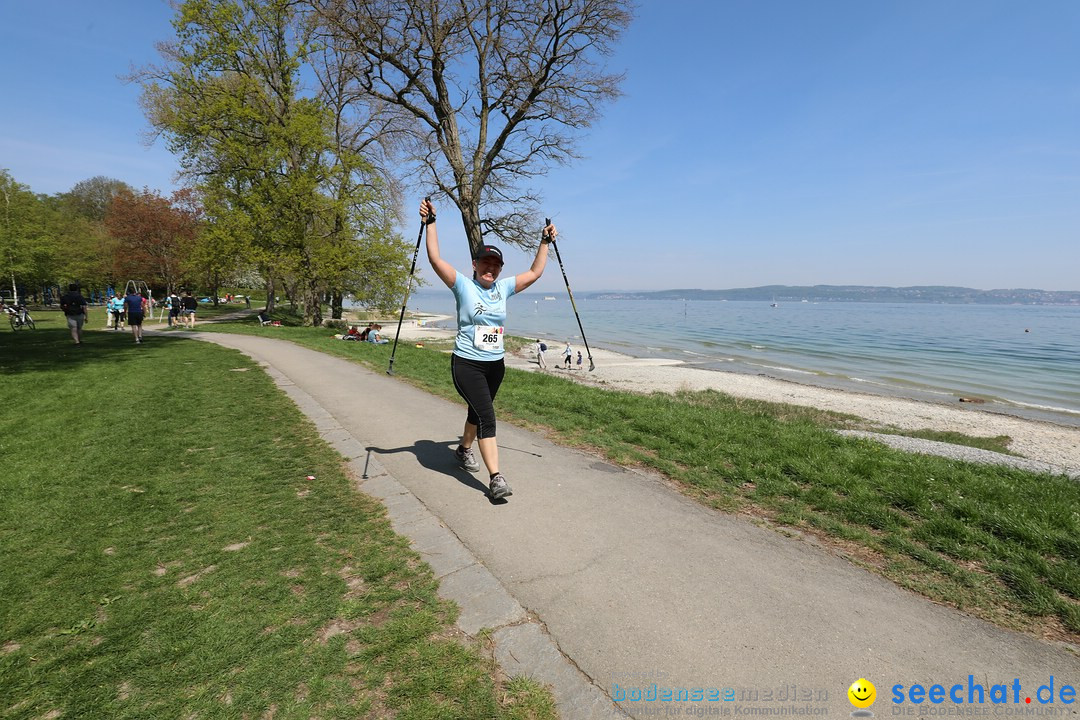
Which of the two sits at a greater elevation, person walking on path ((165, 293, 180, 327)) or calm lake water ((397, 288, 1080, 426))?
person walking on path ((165, 293, 180, 327))

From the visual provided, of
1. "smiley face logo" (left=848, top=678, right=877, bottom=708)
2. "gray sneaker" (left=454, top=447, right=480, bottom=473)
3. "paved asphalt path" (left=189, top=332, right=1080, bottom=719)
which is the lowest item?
"smiley face logo" (left=848, top=678, right=877, bottom=708)

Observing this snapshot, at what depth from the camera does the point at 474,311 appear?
14.8 feet


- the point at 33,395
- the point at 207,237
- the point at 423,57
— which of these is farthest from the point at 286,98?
the point at 33,395

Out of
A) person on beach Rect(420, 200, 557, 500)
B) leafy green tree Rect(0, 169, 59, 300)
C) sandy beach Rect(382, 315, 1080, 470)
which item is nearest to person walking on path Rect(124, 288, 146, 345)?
sandy beach Rect(382, 315, 1080, 470)

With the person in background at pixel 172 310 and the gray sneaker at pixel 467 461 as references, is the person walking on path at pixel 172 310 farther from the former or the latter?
the gray sneaker at pixel 467 461

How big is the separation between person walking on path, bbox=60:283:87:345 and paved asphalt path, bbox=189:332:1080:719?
15.7m

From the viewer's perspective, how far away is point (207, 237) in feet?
72.5

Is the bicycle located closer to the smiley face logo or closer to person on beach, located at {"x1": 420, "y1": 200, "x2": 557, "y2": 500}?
person on beach, located at {"x1": 420, "y1": 200, "x2": 557, "y2": 500}

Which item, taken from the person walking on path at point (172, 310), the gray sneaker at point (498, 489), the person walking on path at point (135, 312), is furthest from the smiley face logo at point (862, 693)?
the person walking on path at point (172, 310)

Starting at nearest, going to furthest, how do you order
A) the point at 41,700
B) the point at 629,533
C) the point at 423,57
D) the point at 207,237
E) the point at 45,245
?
the point at 41,700 → the point at 629,533 → the point at 423,57 → the point at 207,237 → the point at 45,245

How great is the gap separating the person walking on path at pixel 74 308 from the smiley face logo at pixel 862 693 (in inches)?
776

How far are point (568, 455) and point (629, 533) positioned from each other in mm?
2132

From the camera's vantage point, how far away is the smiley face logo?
2.26m

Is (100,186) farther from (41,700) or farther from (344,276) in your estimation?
(41,700)
